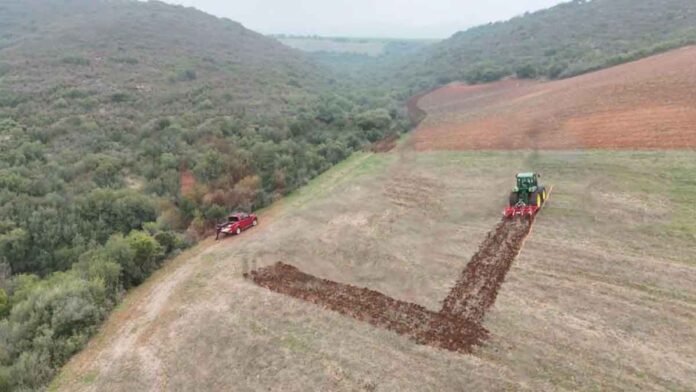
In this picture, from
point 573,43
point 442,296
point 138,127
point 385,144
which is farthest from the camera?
point 573,43

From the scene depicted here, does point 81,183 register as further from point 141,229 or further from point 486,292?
point 486,292

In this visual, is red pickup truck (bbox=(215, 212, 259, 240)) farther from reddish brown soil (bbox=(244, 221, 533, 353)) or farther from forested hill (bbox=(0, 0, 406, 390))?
reddish brown soil (bbox=(244, 221, 533, 353))

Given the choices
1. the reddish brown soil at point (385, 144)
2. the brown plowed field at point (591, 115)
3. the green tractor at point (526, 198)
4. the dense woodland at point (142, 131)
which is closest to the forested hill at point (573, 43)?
the dense woodland at point (142, 131)

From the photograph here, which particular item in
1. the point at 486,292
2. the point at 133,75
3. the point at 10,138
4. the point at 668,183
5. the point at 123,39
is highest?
the point at 123,39

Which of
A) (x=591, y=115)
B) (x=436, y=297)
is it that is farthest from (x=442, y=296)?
(x=591, y=115)

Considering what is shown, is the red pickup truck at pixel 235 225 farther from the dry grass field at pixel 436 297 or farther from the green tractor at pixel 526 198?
the green tractor at pixel 526 198

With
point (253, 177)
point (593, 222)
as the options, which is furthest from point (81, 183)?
point (593, 222)

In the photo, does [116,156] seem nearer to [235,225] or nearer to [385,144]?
[235,225]
